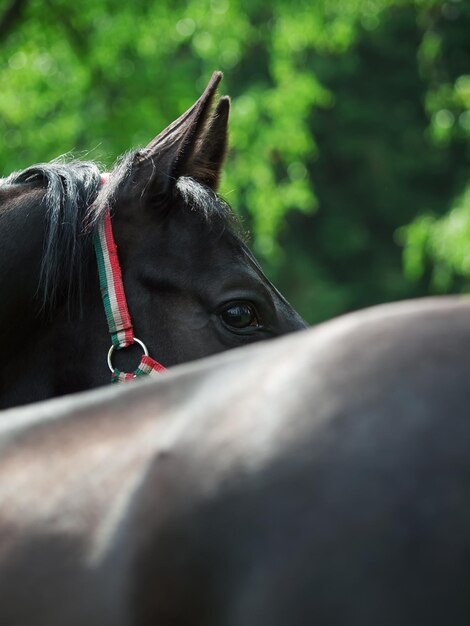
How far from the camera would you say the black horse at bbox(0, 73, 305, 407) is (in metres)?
3.31

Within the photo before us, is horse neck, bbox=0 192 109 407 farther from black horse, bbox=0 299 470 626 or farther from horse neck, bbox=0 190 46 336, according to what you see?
black horse, bbox=0 299 470 626

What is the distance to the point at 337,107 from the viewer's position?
3033cm

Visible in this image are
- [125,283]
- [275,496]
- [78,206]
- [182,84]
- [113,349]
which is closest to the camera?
[275,496]

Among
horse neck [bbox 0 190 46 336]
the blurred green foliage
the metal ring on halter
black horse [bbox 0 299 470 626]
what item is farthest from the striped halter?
the blurred green foliage

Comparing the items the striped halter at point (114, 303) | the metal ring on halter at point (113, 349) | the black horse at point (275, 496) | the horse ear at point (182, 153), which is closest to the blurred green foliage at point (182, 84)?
the horse ear at point (182, 153)

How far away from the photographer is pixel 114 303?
3285 millimetres

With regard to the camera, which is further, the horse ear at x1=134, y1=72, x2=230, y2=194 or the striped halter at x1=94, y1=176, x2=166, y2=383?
the horse ear at x1=134, y1=72, x2=230, y2=194

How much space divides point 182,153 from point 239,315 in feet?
2.07

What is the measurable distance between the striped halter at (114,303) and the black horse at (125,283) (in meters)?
0.03

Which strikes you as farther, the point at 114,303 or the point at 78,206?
the point at 78,206

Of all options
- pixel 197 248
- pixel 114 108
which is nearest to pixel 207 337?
pixel 197 248

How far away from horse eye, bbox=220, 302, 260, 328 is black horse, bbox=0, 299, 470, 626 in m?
1.51

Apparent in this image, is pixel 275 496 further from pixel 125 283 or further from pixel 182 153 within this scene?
pixel 182 153

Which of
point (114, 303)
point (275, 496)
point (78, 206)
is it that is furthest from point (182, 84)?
point (275, 496)
